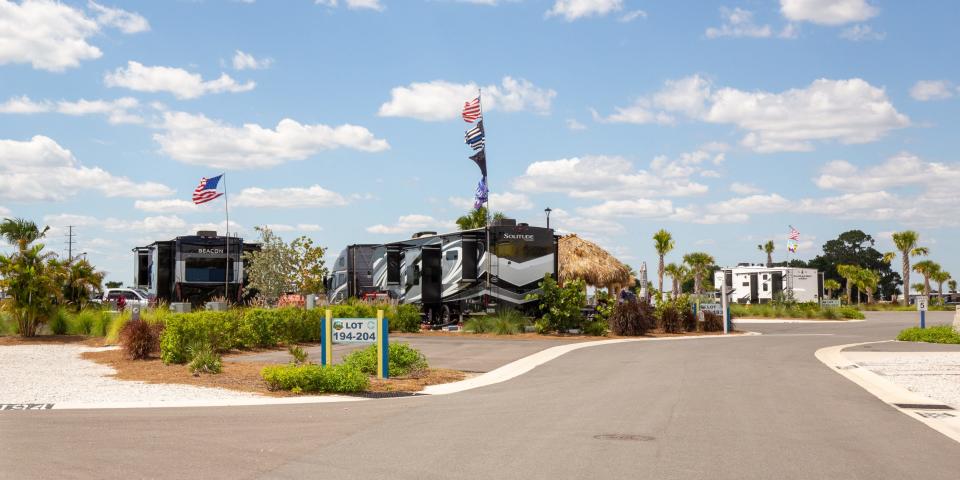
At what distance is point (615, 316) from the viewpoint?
1211 inches

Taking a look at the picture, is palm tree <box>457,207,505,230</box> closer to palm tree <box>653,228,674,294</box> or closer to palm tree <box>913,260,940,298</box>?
palm tree <box>653,228,674,294</box>

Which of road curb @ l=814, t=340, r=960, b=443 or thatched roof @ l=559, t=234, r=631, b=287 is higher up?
A: thatched roof @ l=559, t=234, r=631, b=287

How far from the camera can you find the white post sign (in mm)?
15758

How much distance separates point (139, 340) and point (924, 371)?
16.0 meters

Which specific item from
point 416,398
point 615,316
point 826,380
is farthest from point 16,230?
point 826,380

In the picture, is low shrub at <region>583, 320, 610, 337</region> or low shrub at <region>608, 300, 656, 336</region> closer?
low shrub at <region>583, 320, 610, 337</region>

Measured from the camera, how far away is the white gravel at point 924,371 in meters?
14.5

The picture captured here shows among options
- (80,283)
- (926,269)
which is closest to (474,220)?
(80,283)

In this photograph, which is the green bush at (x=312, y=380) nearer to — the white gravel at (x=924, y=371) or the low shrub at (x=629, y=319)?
the white gravel at (x=924, y=371)

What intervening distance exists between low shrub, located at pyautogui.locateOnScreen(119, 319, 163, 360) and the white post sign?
5176mm

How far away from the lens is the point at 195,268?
31062mm

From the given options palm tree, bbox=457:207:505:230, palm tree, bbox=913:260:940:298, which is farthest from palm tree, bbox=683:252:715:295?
palm tree, bbox=457:207:505:230

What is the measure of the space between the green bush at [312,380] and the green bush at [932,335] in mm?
19967

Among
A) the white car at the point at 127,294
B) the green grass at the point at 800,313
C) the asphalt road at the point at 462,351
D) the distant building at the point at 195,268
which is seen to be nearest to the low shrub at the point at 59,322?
the distant building at the point at 195,268
